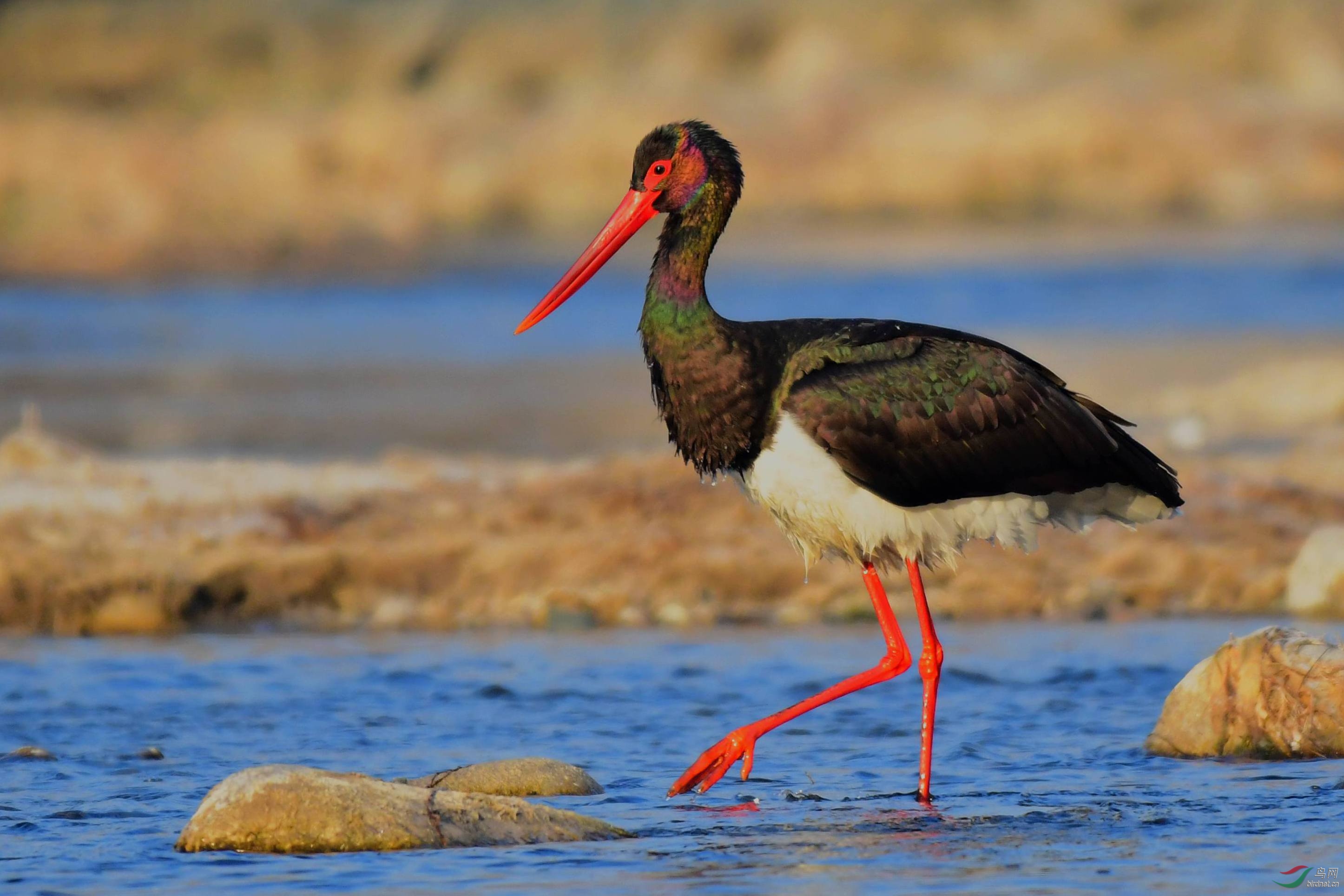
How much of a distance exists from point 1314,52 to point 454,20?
23.5 m

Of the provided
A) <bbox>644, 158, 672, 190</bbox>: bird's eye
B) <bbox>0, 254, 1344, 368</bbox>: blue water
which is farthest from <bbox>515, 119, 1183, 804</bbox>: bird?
<bbox>0, 254, 1344, 368</bbox>: blue water

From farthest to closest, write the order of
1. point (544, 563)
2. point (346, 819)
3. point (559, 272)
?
1. point (559, 272)
2. point (544, 563)
3. point (346, 819)

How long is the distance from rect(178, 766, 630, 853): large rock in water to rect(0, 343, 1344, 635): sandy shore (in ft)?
12.7

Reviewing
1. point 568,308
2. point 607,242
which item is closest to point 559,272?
point 568,308

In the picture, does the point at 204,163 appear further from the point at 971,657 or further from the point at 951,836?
the point at 951,836

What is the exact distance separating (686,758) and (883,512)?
109 centimetres

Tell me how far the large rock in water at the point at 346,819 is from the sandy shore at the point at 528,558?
12.7 ft

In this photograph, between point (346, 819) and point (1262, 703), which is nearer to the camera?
point (346, 819)

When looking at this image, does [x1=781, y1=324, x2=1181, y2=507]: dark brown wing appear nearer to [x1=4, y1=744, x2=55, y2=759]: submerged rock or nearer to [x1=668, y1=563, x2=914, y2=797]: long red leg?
[x1=668, y1=563, x2=914, y2=797]: long red leg

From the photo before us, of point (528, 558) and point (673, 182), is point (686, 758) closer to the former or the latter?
point (673, 182)

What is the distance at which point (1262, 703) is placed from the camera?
7906mm

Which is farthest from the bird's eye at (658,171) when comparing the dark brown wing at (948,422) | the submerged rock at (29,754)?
the submerged rock at (29,754)

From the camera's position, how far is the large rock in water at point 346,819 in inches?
267

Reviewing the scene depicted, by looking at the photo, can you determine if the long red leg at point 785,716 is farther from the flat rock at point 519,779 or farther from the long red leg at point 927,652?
the flat rock at point 519,779
